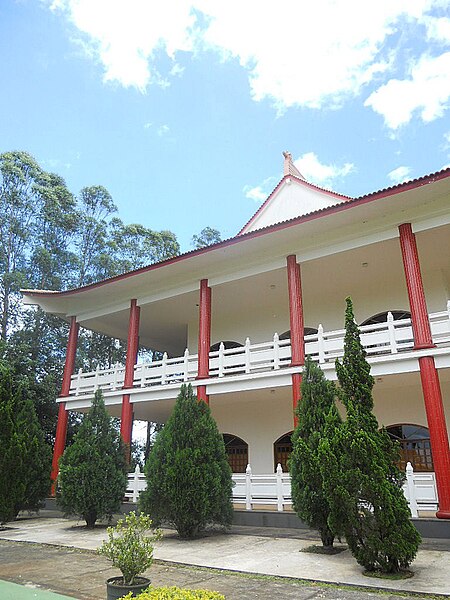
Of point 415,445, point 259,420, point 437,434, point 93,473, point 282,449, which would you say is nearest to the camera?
point 437,434

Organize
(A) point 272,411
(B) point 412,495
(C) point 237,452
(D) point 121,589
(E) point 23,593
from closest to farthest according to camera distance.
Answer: (D) point 121,589 < (E) point 23,593 < (B) point 412,495 < (A) point 272,411 < (C) point 237,452

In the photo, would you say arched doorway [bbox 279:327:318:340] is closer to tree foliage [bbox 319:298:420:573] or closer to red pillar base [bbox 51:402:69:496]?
red pillar base [bbox 51:402:69:496]

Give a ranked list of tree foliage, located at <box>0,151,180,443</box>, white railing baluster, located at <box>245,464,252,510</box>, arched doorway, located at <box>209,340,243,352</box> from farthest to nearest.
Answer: tree foliage, located at <box>0,151,180,443</box> → arched doorway, located at <box>209,340,243,352</box> → white railing baluster, located at <box>245,464,252,510</box>

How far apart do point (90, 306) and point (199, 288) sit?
533cm

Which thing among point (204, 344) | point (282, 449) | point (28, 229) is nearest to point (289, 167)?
point (204, 344)

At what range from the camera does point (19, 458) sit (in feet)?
41.6

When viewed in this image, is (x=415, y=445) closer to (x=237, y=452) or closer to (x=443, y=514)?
(x=443, y=514)

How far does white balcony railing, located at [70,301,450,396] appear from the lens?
37.2ft

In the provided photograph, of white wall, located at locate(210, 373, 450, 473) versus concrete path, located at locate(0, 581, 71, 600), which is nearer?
concrete path, located at locate(0, 581, 71, 600)

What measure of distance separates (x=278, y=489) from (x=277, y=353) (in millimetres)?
3530

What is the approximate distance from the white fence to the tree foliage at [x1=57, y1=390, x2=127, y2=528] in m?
1.41

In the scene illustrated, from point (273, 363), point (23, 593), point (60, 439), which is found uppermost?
point (273, 363)

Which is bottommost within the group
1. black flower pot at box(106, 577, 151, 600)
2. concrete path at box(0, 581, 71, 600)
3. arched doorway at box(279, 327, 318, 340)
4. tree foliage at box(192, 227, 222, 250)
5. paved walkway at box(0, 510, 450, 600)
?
concrete path at box(0, 581, 71, 600)

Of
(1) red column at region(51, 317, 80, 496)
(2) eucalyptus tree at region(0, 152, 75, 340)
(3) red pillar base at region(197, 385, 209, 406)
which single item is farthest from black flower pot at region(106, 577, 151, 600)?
(2) eucalyptus tree at region(0, 152, 75, 340)
